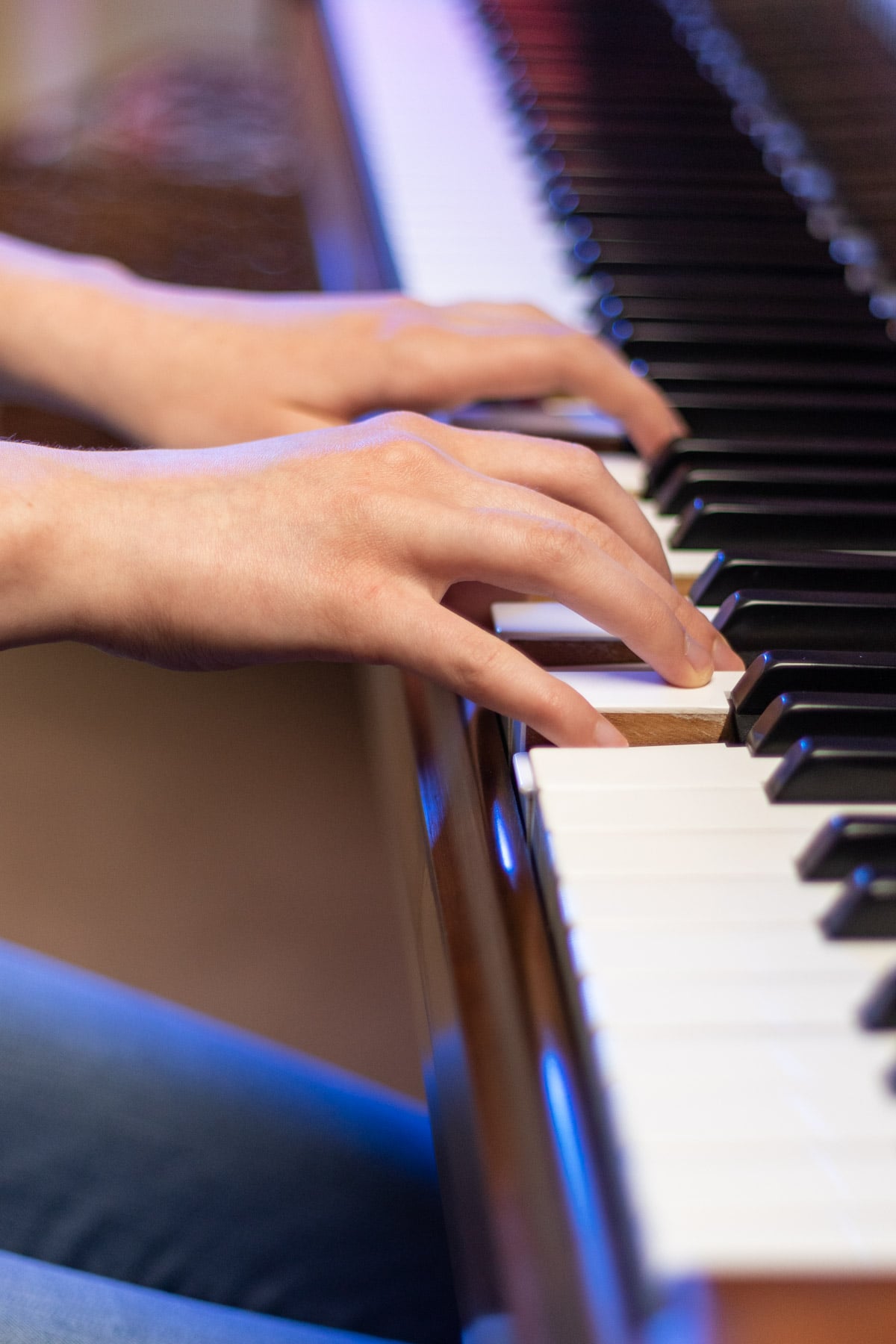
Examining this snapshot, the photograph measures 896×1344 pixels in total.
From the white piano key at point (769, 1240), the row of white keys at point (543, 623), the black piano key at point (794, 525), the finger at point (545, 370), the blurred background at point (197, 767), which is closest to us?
the white piano key at point (769, 1240)

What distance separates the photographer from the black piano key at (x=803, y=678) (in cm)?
66

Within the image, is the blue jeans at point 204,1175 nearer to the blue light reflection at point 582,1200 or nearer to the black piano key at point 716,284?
the blue light reflection at point 582,1200

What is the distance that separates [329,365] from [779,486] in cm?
36

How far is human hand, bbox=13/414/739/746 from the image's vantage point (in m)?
0.66

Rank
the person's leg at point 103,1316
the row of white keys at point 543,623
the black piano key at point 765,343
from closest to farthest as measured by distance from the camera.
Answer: the person's leg at point 103,1316 → the row of white keys at point 543,623 → the black piano key at point 765,343

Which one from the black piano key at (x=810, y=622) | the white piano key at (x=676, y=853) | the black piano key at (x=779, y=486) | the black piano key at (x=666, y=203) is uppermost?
the black piano key at (x=666, y=203)

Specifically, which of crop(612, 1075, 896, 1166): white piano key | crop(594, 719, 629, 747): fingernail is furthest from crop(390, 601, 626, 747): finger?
crop(612, 1075, 896, 1166): white piano key

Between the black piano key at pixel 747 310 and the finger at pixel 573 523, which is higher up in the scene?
the black piano key at pixel 747 310

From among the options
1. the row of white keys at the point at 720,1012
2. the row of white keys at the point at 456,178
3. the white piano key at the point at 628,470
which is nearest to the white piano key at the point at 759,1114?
the row of white keys at the point at 720,1012

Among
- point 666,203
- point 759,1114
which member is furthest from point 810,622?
point 666,203

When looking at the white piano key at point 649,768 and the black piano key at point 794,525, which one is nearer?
the white piano key at point 649,768

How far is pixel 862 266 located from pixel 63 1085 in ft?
Answer: 3.21

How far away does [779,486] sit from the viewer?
89cm

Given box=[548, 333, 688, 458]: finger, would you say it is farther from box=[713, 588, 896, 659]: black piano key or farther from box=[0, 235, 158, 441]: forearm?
box=[0, 235, 158, 441]: forearm
